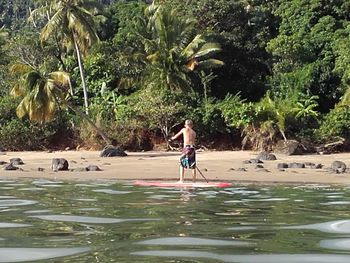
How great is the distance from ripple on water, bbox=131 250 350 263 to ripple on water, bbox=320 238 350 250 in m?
0.37

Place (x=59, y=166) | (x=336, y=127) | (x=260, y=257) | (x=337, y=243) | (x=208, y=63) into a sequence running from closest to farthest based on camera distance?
(x=260, y=257) < (x=337, y=243) < (x=59, y=166) < (x=336, y=127) < (x=208, y=63)

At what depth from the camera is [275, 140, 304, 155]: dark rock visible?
25.4 meters

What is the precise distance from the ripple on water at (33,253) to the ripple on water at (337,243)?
72.7 inches

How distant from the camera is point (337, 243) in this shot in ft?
16.3

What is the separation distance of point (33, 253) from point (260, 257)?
63.8 inches

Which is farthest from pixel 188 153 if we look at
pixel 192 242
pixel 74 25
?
pixel 74 25

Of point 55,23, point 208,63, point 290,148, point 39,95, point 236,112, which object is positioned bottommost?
point 290,148

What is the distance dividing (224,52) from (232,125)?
6951 millimetres

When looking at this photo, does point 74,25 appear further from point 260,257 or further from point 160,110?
point 260,257

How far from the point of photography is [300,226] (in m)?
6.05

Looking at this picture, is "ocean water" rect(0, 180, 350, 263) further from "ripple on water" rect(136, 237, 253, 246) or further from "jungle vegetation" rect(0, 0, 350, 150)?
"jungle vegetation" rect(0, 0, 350, 150)

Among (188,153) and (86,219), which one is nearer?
(86,219)

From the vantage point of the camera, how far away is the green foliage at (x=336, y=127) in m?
27.4

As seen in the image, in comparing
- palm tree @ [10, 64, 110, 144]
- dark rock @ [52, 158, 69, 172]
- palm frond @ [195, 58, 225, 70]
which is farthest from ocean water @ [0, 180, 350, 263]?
palm frond @ [195, 58, 225, 70]
